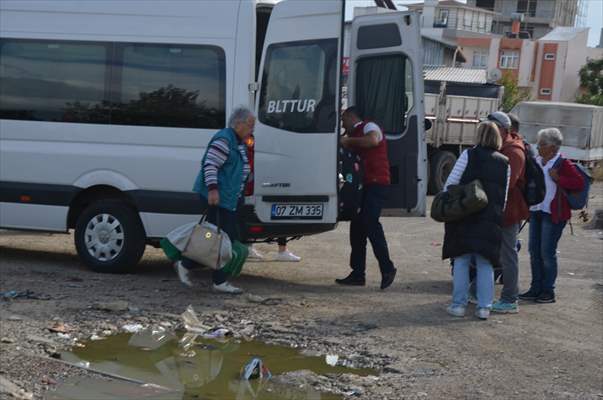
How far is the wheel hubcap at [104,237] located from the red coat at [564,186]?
13.7 ft

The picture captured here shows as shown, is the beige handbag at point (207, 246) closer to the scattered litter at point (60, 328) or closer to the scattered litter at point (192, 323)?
the scattered litter at point (192, 323)

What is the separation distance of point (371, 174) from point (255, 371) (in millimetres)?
3272

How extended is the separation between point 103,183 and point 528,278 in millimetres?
4816

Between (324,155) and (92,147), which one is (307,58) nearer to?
(324,155)

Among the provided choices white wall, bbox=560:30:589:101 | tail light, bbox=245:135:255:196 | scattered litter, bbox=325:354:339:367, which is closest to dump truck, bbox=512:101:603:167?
tail light, bbox=245:135:255:196

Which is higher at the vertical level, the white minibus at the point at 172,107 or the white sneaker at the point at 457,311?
the white minibus at the point at 172,107

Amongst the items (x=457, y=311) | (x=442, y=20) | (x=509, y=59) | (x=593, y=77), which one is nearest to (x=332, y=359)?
(x=457, y=311)

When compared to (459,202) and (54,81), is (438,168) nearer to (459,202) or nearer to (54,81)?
(54,81)

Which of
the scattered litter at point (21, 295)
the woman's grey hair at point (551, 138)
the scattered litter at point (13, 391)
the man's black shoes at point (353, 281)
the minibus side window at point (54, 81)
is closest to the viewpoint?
the scattered litter at point (13, 391)

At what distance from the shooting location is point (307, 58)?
834cm

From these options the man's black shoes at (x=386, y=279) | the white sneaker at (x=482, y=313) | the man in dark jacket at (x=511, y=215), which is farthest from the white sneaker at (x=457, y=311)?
the man's black shoes at (x=386, y=279)

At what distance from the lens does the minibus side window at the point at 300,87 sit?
27.2 feet

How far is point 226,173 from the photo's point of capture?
26.1 ft

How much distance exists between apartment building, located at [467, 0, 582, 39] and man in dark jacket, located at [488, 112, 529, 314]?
8628 cm
